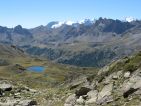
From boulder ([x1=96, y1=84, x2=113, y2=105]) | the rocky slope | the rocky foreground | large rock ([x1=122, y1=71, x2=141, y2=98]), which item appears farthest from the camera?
the rocky foreground

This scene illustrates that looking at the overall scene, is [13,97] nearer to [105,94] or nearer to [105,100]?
[105,94]

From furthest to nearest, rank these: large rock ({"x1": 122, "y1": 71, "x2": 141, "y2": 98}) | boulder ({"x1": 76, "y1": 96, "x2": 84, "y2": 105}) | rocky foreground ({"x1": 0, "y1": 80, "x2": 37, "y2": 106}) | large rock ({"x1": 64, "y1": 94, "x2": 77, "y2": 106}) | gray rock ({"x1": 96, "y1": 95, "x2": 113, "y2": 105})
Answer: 1. rocky foreground ({"x1": 0, "y1": 80, "x2": 37, "y2": 106})
2. large rock ({"x1": 64, "y1": 94, "x2": 77, "y2": 106})
3. boulder ({"x1": 76, "y1": 96, "x2": 84, "y2": 105})
4. gray rock ({"x1": 96, "y1": 95, "x2": 113, "y2": 105})
5. large rock ({"x1": 122, "y1": 71, "x2": 141, "y2": 98})

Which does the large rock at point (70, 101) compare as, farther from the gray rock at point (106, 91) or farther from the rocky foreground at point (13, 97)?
the rocky foreground at point (13, 97)

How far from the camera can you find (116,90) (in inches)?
1313

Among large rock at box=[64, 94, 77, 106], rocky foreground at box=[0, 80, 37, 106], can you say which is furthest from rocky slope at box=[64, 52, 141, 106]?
rocky foreground at box=[0, 80, 37, 106]

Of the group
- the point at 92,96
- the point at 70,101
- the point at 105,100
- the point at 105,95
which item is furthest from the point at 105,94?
the point at 70,101

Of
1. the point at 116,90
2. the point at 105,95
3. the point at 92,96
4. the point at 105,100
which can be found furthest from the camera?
the point at 92,96

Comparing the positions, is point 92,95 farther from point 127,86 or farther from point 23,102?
point 23,102

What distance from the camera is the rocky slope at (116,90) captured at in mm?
30603

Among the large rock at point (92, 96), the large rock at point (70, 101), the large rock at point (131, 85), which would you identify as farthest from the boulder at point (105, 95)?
the large rock at point (70, 101)

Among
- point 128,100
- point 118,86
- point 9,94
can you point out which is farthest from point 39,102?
point 128,100

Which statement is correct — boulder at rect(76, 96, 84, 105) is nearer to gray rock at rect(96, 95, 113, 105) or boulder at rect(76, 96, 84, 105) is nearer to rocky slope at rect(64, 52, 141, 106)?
rocky slope at rect(64, 52, 141, 106)

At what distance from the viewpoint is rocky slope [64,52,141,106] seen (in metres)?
30.6

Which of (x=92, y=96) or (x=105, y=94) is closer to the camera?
(x=105, y=94)
